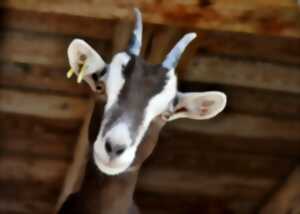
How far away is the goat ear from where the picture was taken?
107 inches

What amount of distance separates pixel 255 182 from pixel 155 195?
0.48 metres

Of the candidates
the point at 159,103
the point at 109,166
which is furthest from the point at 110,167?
the point at 159,103

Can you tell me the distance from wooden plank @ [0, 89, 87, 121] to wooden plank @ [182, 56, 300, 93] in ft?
1.59

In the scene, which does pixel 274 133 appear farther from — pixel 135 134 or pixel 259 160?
pixel 135 134

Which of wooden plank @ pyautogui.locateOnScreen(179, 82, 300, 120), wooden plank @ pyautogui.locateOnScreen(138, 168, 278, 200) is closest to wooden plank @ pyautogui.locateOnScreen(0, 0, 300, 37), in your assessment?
wooden plank @ pyautogui.locateOnScreen(179, 82, 300, 120)

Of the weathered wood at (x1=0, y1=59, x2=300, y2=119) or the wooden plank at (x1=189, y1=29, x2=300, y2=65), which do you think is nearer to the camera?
the wooden plank at (x1=189, y1=29, x2=300, y2=65)

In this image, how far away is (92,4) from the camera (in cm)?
296

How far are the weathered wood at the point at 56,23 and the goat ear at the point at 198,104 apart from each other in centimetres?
56

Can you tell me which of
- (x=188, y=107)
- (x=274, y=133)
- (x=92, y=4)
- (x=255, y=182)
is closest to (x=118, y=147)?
(x=188, y=107)

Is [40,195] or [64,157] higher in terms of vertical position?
[64,157]

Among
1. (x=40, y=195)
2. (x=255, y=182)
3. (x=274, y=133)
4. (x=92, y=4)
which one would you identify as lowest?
(x=40, y=195)

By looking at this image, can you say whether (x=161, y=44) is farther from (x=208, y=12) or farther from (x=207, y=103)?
(x=207, y=103)

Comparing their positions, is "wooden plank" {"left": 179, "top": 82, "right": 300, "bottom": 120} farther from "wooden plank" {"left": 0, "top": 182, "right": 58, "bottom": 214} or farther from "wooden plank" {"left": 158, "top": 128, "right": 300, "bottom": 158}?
"wooden plank" {"left": 0, "top": 182, "right": 58, "bottom": 214}

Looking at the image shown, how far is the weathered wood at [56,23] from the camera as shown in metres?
3.10
